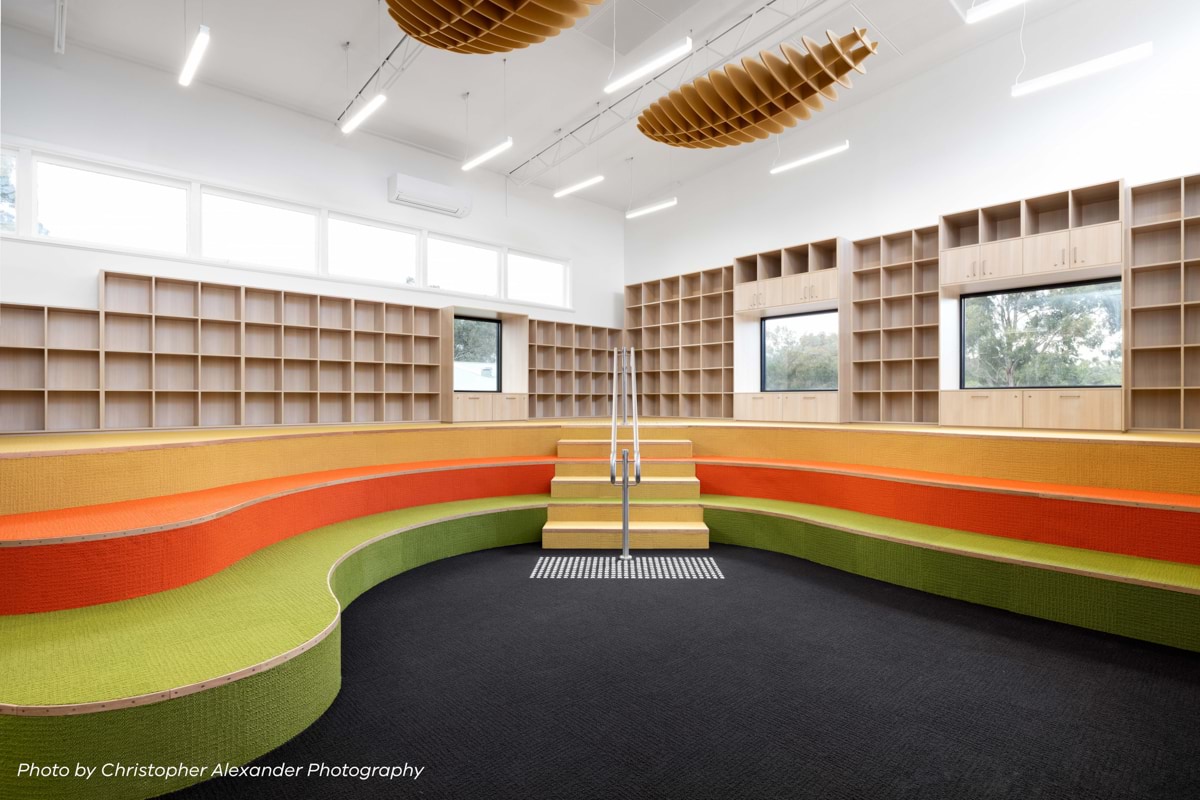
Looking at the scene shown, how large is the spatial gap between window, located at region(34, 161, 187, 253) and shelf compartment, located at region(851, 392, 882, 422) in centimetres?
875

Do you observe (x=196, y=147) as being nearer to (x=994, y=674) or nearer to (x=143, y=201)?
(x=143, y=201)

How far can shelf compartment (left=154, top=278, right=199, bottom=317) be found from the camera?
21.4ft

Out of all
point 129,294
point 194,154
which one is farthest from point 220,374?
point 194,154

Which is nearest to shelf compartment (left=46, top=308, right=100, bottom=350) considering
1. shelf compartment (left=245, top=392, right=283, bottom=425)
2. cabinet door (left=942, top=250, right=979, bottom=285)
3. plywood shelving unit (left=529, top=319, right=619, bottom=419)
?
shelf compartment (left=245, top=392, right=283, bottom=425)

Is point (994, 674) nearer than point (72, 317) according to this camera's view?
Yes

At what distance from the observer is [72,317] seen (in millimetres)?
5980

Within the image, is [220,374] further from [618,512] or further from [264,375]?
[618,512]

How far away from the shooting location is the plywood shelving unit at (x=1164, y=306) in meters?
5.30

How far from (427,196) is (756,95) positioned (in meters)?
→ 6.22

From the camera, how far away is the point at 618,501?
4.96 meters

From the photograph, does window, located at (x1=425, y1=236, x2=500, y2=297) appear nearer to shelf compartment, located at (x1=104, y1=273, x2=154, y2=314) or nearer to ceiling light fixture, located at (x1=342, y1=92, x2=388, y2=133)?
ceiling light fixture, located at (x1=342, y1=92, x2=388, y2=133)

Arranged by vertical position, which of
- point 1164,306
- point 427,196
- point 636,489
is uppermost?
point 427,196

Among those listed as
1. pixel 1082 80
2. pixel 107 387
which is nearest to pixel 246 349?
pixel 107 387

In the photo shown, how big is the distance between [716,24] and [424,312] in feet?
17.9
